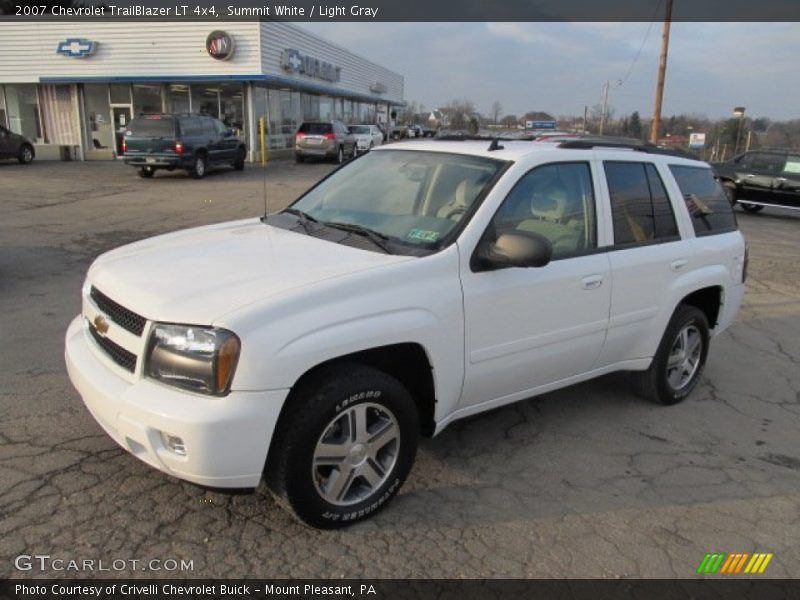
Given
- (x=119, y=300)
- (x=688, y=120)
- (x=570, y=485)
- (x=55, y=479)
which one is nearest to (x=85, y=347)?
(x=119, y=300)

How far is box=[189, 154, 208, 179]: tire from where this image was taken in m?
20.3

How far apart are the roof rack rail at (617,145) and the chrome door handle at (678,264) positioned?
82cm

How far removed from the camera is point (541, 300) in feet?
11.8

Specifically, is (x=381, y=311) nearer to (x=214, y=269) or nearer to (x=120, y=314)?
(x=214, y=269)

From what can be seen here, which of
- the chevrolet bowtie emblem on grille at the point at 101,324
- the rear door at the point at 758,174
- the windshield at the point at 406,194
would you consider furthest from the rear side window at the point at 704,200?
the rear door at the point at 758,174

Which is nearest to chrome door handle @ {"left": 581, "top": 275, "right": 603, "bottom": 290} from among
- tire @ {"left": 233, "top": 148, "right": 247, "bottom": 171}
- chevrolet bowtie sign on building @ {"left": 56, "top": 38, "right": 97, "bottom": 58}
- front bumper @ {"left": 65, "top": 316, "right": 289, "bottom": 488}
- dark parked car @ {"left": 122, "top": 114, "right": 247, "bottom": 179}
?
front bumper @ {"left": 65, "top": 316, "right": 289, "bottom": 488}

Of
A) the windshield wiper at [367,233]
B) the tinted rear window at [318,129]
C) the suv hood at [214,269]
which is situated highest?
the tinted rear window at [318,129]

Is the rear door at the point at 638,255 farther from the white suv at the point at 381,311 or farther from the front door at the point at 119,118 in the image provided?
the front door at the point at 119,118

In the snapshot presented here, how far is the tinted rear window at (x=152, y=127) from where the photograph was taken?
19.2 m

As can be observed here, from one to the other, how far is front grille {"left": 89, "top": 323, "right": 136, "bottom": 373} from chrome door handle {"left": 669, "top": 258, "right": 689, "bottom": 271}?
135 inches

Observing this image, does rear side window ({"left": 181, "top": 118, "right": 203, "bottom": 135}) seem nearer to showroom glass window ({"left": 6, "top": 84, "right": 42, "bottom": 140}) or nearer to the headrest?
showroom glass window ({"left": 6, "top": 84, "right": 42, "bottom": 140})

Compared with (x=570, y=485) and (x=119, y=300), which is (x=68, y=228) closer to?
(x=119, y=300)
